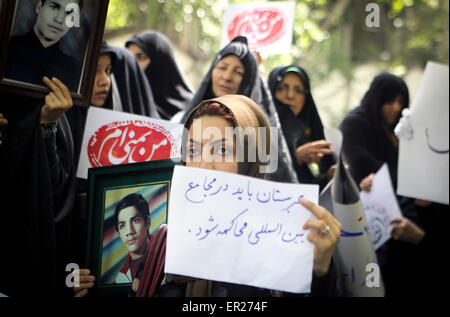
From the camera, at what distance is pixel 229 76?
1.34 m

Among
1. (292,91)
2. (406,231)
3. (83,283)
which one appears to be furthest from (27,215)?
(406,231)

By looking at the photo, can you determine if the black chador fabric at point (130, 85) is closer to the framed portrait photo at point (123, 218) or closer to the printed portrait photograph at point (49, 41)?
the printed portrait photograph at point (49, 41)

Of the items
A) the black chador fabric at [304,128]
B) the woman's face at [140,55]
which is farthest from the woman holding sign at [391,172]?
the woman's face at [140,55]

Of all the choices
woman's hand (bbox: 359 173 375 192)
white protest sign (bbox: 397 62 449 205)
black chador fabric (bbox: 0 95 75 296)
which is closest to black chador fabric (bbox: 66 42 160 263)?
black chador fabric (bbox: 0 95 75 296)

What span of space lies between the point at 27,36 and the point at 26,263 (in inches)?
24.3

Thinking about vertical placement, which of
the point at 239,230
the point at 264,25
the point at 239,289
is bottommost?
the point at 239,289

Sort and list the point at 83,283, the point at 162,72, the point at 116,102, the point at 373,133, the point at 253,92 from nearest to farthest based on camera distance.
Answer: the point at 83,283 → the point at 253,92 → the point at 116,102 → the point at 373,133 → the point at 162,72

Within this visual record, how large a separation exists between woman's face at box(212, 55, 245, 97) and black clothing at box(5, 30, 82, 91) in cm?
41

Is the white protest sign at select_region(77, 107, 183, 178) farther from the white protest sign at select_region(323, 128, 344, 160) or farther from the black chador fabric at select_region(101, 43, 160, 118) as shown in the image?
the white protest sign at select_region(323, 128, 344, 160)

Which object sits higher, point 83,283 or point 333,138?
point 333,138

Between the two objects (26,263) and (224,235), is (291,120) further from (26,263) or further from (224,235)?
(26,263)

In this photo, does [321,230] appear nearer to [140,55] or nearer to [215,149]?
[215,149]

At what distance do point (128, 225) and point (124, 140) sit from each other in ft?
0.87

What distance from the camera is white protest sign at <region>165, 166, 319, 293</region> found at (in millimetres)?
1075
